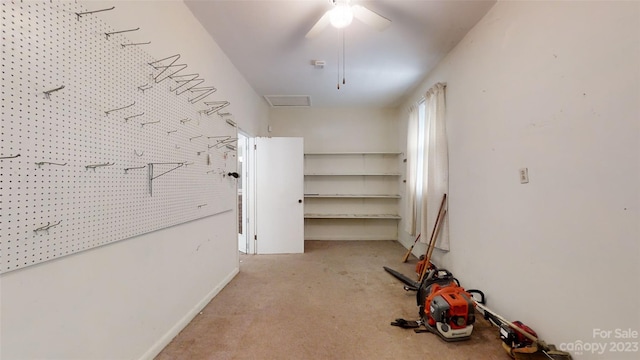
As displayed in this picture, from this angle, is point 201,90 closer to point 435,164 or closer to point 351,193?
point 435,164

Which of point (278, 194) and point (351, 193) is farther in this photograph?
point (351, 193)

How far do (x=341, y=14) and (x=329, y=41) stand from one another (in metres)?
0.84

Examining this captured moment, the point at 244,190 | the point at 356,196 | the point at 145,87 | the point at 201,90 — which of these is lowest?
the point at 356,196

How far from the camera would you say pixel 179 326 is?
1.84 m

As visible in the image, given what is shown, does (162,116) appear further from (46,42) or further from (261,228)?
(261,228)

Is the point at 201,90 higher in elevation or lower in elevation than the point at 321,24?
lower

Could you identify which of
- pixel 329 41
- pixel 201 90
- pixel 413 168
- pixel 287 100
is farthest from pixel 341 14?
pixel 287 100

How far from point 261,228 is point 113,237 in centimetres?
271

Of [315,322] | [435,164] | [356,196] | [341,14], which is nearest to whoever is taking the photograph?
[341,14]

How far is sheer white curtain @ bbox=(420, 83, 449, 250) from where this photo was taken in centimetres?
274

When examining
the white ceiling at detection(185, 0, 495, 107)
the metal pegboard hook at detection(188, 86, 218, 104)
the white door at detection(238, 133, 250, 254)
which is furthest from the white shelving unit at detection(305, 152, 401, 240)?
the metal pegboard hook at detection(188, 86, 218, 104)

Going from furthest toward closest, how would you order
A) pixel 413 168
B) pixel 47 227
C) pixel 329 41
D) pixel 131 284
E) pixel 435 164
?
pixel 413 168 → pixel 435 164 → pixel 329 41 → pixel 131 284 → pixel 47 227

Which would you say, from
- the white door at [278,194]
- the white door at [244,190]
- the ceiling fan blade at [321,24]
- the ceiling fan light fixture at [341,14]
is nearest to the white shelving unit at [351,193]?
the white door at [278,194]

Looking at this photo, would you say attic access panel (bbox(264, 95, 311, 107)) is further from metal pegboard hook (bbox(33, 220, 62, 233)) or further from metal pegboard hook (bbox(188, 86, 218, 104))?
metal pegboard hook (bbox(33, 220, 62, 233))
